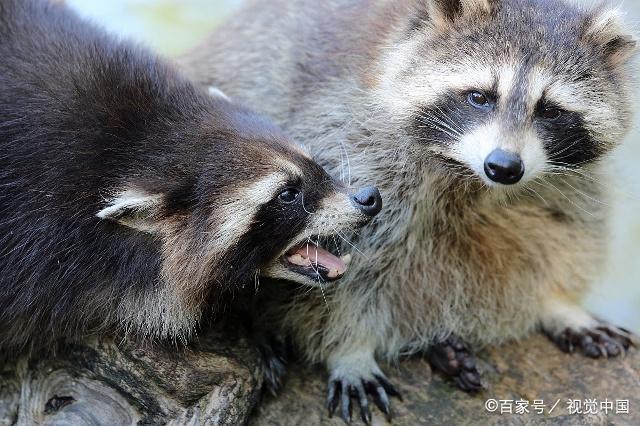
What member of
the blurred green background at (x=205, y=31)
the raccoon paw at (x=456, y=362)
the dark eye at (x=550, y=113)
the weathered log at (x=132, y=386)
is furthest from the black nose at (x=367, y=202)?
the blurred green background at (x=205, y=31)

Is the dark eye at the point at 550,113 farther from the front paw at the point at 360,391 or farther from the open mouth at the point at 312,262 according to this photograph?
the front paw at the point at 360,391

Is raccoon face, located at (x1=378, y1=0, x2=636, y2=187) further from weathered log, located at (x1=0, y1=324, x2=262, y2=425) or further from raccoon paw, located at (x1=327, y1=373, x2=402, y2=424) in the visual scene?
weathered log, located at (x1=0, y1=324, x2=262, y2=425)

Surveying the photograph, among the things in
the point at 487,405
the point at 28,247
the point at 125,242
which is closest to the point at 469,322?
the point at 487,405

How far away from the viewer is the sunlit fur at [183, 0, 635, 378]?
3857mm

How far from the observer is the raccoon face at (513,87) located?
374cm

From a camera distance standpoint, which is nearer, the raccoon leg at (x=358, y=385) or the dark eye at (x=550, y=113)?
the dark eye at (x=550, y=113)

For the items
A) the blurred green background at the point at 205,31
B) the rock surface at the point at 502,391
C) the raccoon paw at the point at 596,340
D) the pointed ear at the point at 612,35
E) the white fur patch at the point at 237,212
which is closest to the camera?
the white fur patch at the point at 237,212

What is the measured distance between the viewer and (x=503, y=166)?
3582mm

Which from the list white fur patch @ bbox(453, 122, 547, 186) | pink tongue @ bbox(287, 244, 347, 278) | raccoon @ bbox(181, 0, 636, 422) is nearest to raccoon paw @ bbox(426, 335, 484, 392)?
raccoon @ bbox(181, 0, 636, 422)

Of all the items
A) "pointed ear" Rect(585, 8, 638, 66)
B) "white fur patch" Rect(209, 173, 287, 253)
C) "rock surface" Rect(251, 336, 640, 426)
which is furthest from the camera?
"rock surface" Rect(251, 336, 640, 426)

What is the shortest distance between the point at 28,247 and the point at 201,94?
3.47 feet

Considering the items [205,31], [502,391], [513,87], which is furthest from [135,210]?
[205,31]

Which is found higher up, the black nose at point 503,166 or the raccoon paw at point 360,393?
the black nose at point 503,166

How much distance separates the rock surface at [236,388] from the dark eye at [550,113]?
1.51m
